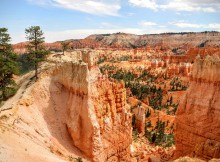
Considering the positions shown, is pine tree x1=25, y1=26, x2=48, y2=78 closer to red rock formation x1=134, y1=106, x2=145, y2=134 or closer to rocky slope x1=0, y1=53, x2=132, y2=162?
rocky slope x1=0, y1=53, x2=132, y2=162

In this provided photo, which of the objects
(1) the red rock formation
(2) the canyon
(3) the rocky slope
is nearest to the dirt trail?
(2) the canyon

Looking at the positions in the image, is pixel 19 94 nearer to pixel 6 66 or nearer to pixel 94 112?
pixel 6 66

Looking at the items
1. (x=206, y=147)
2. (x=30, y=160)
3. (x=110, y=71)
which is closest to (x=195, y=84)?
(x=206, y=147)

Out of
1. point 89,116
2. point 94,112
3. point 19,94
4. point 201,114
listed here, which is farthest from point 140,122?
point 19,94

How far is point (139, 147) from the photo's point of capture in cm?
2841

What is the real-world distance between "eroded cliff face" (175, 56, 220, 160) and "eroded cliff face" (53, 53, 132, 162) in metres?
4.90

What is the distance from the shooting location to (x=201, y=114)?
19.9 meters

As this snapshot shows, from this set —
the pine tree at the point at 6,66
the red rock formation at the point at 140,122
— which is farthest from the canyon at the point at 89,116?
the red rock formation at the point at 140,122

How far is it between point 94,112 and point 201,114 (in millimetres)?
8963

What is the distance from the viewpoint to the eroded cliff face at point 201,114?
1864 cm

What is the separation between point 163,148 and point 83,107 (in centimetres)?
1594

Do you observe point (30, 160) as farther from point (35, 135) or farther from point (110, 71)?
point (110, 71)

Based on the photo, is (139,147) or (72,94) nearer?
(72,94)

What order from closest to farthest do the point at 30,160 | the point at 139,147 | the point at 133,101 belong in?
the point at 30,160 < the point at 139,147 < the point at 133,101
